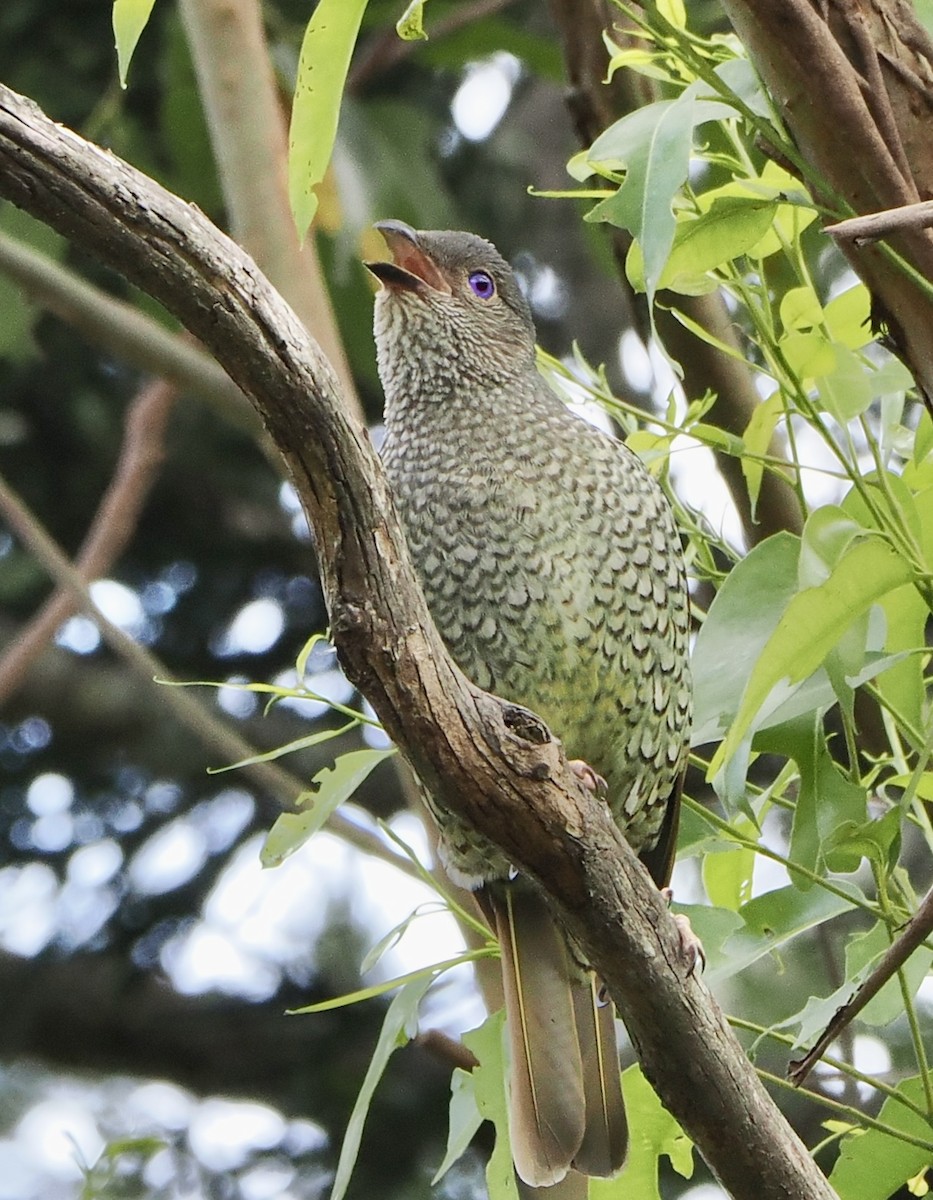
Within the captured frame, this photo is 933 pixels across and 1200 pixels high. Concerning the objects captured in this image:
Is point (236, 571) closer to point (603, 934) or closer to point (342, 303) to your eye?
point (342, 303)

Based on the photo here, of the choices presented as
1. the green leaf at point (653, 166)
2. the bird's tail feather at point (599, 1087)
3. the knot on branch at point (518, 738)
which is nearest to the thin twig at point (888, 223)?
the green leaf at point (653, 166)

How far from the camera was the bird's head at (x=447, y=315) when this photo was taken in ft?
9.44

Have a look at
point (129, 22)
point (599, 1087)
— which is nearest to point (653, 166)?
point (129, 22)

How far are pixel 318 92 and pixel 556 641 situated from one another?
37.5 inches

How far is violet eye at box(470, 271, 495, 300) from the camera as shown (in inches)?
120

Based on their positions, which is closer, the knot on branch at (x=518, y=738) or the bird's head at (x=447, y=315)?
the knot on branch at (x=518, y=738)

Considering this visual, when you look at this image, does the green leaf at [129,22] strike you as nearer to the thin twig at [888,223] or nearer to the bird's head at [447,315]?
the thin twig at [888,223]

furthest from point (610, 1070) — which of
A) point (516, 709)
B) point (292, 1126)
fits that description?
point (292, 1126)

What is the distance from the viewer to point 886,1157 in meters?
2.05

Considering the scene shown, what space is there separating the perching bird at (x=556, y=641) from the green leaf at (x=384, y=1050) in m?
0.31

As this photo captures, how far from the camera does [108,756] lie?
201 inches

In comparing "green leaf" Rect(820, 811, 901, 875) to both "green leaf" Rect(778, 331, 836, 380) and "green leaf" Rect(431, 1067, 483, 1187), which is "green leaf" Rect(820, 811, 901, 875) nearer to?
"green leaf" Rect(778, 331, 836, 380)

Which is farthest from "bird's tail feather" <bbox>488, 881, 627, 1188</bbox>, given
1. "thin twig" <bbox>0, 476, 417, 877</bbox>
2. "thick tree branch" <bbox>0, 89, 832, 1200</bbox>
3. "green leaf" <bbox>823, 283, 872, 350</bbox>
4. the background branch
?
the background branch

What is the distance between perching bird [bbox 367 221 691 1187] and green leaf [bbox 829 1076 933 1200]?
361 mm
